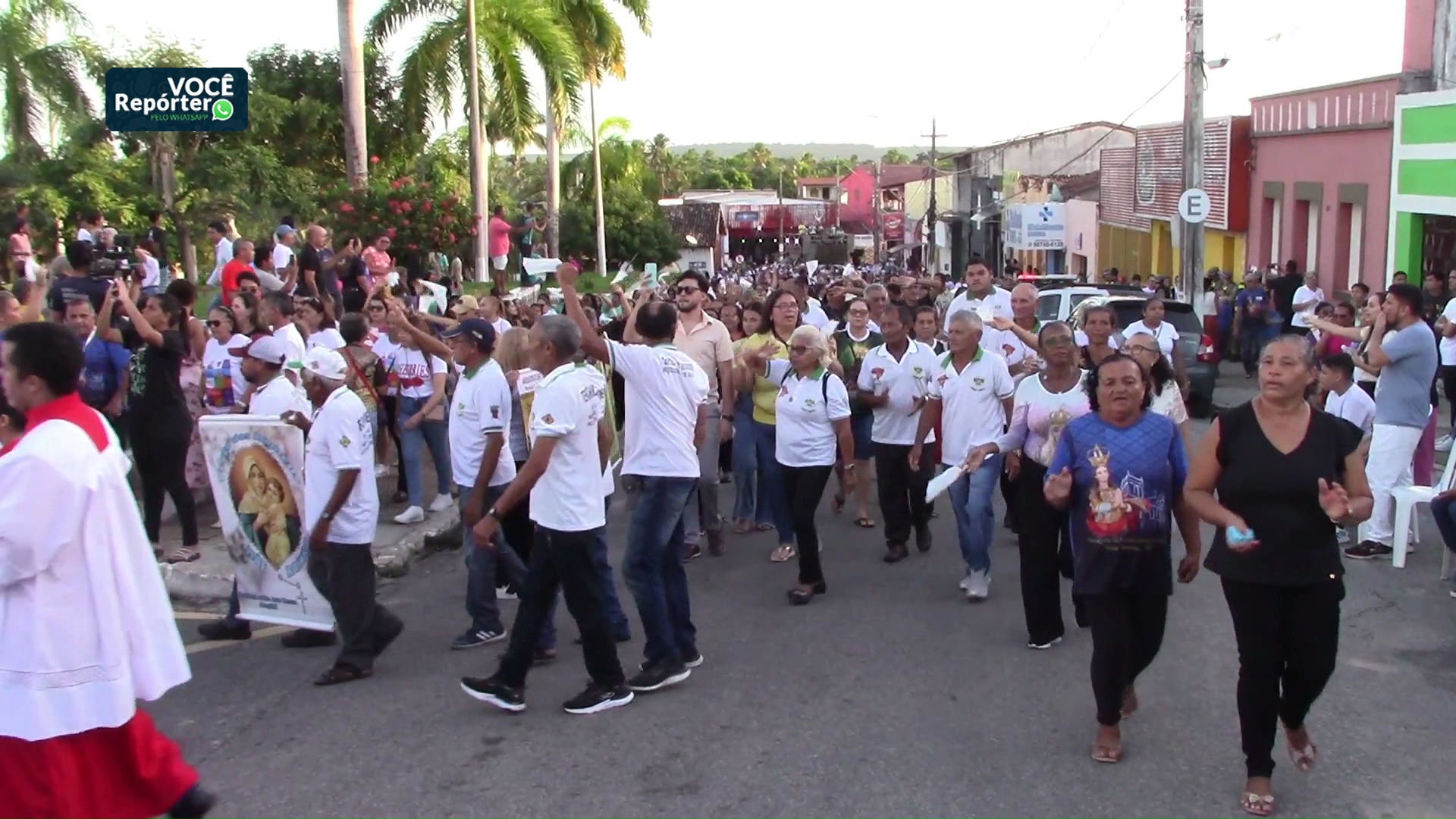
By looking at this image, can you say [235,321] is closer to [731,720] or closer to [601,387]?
[601,387]

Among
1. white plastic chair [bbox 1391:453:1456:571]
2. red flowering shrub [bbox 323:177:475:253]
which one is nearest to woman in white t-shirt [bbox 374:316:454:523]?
white plastic chair [bbox 1391:453:1456:571]

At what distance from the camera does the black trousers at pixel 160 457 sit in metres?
9.27

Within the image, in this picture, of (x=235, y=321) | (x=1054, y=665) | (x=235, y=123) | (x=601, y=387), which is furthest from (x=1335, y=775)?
(x=235, y=123)

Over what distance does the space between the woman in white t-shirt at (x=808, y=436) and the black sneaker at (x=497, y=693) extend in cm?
243

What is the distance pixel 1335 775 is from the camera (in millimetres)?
5652

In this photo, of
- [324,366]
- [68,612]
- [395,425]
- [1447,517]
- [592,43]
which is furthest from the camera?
[592,43]

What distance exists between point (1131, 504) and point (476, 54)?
25221mm

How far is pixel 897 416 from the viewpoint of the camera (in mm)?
9555

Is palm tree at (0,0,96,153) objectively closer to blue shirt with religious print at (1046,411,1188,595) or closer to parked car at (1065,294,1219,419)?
parked car at (1065,294,1219,419)

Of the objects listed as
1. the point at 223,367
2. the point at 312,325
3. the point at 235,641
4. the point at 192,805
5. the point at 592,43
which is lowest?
the point at 235,641

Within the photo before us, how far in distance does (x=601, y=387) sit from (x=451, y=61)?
82.6 feet

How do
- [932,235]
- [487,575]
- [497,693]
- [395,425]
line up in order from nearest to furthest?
1. [497,693]
2. [487,575]
3. [395,425]
4. [932,235]

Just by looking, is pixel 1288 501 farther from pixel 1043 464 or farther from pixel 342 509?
pixel 342 509

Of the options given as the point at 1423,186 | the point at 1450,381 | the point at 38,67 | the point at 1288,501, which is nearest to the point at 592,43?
the point at 38,67
